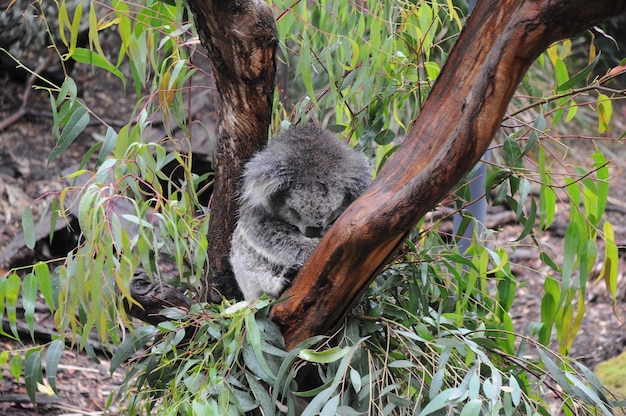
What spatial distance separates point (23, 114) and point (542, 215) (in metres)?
3.86

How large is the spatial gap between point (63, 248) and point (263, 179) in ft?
7.54

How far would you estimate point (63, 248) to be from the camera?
12.7 feet

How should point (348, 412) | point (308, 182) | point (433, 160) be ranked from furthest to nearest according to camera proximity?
point (308, 182) → point (348, 412) → point (433, 160)

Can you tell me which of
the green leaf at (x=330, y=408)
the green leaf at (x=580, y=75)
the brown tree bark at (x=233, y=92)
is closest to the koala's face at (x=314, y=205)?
the brown tree bark at (x=233, y=92)

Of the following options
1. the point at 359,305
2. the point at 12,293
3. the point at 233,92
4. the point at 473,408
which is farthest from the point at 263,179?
the point at 473,408

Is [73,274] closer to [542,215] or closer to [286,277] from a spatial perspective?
[286,277]

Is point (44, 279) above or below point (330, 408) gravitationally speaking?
below

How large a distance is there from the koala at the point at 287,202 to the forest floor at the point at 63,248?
758 mm

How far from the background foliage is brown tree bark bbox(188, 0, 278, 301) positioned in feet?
0.36

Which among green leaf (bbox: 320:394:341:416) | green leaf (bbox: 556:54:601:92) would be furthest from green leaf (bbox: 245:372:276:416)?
green leaf (bbox: 556:54:601:92)

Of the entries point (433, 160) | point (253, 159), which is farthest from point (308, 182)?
point (433, 160)

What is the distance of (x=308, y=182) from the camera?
2.02 m

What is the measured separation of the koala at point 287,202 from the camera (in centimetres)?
200

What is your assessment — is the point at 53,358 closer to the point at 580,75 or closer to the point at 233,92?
the point at 233,92
